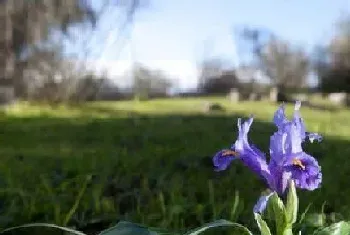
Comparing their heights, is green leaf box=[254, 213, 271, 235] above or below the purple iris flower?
below

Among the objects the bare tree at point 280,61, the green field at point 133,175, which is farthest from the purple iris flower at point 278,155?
the bare tree at point 280,61

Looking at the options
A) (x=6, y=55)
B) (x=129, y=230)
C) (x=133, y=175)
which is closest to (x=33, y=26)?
(x=6, y=55)

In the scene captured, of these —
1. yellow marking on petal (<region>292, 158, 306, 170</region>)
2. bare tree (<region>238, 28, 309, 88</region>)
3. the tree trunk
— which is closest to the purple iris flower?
yellow marking on petal (<region>292, 158, 306, 170</region>)

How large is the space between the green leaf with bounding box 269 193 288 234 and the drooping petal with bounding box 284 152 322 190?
6 cm

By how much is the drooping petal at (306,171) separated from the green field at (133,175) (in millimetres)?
927

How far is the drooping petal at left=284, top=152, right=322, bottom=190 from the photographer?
1152mm

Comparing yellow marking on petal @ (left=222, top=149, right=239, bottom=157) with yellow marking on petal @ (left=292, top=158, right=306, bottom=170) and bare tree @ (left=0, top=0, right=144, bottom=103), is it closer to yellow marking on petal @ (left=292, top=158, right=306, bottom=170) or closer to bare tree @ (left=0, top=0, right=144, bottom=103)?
yellow marking on petal @ (left=292, top=158, right=306, bottom=170)

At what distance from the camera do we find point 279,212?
1210 millimetres

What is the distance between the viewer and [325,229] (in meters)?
1.30

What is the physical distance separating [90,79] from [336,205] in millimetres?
7098

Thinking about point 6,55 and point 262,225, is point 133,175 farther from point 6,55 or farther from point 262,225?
point 6,55

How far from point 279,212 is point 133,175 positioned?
2083mm

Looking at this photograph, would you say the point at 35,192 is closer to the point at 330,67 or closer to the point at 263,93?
the point at 263,93

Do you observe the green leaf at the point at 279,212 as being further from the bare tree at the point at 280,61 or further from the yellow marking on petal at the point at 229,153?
the bare tree at the point at 280,61
